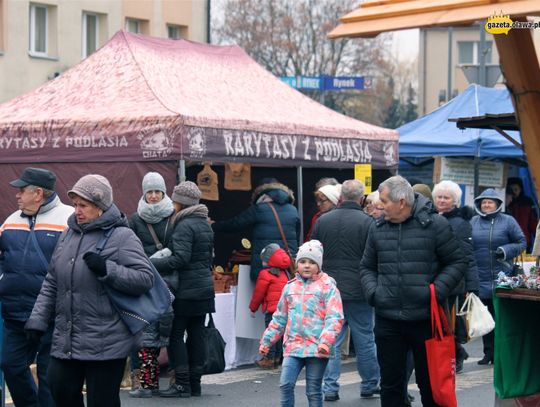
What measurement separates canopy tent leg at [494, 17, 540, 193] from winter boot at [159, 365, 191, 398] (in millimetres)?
4869

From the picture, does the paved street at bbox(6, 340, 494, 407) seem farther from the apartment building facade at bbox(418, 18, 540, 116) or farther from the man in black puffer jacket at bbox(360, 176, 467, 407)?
the apartment building facade at bbox(418, 18, 540, 116)

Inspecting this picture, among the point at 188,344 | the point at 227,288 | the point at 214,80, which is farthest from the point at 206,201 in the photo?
the point at 188,344

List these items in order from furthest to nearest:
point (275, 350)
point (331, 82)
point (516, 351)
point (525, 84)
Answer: point (331, 82)
point (275, 350)
point (516, 351)
point (525, 84)

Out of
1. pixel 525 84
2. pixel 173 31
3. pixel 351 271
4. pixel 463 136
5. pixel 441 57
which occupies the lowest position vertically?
pixel 351 271

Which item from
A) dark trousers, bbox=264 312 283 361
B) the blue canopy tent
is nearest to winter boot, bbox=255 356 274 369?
dark trousers, bbox=264 312 283 361

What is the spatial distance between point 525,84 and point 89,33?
96.6 feet

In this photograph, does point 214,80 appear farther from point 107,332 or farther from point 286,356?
point 107,332

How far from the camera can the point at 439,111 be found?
19.2 m

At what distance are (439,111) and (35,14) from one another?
16728mm

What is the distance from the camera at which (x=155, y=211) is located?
1070 centimetres

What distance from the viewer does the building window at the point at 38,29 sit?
33.1 m

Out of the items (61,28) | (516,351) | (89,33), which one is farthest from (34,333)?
(89,33)

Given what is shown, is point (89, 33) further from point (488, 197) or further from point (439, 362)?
point (439, 362)

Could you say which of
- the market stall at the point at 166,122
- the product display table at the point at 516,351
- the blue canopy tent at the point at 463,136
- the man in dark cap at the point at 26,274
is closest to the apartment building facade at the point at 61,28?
the blue canopy tent at the point at 463,136
